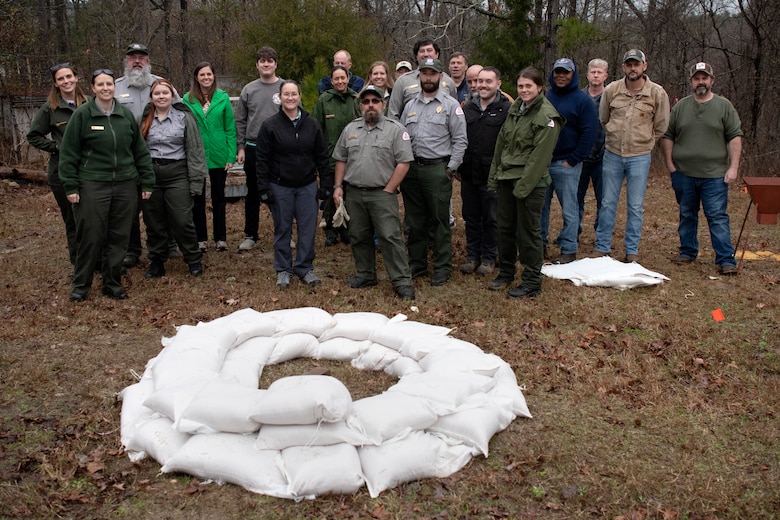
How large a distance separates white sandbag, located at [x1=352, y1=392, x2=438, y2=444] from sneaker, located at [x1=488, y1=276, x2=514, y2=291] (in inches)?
118

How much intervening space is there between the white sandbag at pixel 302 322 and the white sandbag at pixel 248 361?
0.15 metres

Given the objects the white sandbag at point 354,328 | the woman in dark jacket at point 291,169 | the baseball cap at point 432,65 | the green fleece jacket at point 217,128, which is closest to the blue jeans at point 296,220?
the woman in dark jacket at point 291,169

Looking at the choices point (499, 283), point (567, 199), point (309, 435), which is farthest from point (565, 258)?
point (309, 435)

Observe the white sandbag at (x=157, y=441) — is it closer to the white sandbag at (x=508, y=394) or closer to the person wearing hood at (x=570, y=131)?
the white sandbag at (x=508, y=394)

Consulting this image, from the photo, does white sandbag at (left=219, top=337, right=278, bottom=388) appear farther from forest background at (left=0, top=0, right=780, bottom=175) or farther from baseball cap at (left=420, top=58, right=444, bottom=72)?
forest background at (left=0, top=0, right=780, bottom=175)

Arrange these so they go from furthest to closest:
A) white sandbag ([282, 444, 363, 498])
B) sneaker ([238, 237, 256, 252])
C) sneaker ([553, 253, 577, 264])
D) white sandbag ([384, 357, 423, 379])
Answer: sneaker ([238, 237, 256, 252]) → sneaker ([553, 253, 577, 264]) → white sandbag ([384, 357, 423, 379]) → white sandbag ([282, 444, 363, 498])

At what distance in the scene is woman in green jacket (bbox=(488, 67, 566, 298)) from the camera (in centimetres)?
612

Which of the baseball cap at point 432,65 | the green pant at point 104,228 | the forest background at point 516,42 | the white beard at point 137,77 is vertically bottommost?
the green pant at point 104,228

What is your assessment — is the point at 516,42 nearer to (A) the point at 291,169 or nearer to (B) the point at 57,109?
(A) the point at 291,169

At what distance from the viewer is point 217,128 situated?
759cm

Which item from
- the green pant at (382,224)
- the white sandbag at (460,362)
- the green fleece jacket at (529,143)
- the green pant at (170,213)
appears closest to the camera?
the white sandbag at (460,362)

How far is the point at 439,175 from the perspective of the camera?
6.78 m

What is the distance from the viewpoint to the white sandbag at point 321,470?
→ 3473 mm

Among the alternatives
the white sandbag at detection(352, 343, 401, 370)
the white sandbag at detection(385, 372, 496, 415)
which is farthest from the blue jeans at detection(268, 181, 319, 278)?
the white sandbag at detection(385, 372, 496, 415)
